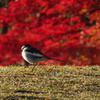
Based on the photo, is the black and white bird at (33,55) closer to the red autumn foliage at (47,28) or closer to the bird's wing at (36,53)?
the bird's wing at (36,53)

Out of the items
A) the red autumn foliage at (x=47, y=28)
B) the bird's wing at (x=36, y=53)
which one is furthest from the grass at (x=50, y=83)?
the red autumn foliage at (x=47, y=28)

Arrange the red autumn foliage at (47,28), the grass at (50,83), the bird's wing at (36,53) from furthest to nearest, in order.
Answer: the red autumn foliage at (47,28) → the bird's wing at (36,53) → the grass at (50,83)

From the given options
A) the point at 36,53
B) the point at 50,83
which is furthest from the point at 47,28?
the point at 50,83

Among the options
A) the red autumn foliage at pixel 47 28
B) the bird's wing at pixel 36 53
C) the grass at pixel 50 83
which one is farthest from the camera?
the red autumn foliage at pixel 47 28

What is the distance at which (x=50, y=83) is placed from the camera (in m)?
8.67

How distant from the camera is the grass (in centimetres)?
769

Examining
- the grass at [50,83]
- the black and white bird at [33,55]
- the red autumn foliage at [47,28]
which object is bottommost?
the grass at [50,83]

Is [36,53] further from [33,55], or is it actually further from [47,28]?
[47,28]

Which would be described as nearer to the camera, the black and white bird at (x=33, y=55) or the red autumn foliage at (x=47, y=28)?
the black and white bird at (x=33, y=55)

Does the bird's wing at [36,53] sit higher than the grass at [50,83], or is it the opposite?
the bird's wing at [36,53]

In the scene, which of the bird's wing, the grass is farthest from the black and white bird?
the grass

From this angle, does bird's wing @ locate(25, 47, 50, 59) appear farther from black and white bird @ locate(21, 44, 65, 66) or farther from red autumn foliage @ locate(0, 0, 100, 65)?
red autumn foliage @ locate(0, 0, 100, 65)

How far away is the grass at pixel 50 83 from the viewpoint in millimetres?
7691

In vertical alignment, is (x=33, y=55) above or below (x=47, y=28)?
below
